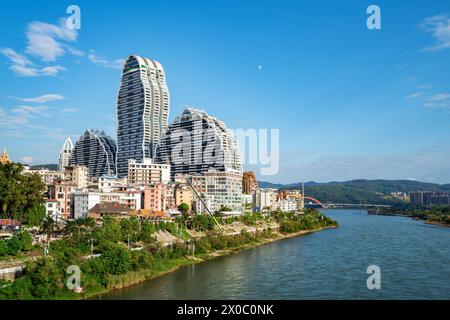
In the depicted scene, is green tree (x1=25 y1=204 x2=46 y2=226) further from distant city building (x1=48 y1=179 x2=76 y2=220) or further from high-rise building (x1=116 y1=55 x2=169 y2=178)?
high-rise building (x1=116 y1=55 x2=169 y2=178)

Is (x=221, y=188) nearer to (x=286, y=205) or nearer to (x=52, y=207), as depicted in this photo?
(x=286, y=205)

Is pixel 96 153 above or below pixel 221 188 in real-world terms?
above

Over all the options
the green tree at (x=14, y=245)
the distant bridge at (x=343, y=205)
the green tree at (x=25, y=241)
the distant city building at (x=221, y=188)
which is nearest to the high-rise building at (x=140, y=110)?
the distant city building at (x=221, y=188)

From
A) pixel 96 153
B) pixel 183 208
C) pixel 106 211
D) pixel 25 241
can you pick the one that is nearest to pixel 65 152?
pixel 96 153

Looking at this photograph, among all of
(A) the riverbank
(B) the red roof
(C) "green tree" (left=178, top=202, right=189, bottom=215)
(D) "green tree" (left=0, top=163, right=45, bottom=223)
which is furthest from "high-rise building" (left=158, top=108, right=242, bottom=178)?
(B) the red roof

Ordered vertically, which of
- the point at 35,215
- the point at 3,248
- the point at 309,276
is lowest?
the point at 309,276
